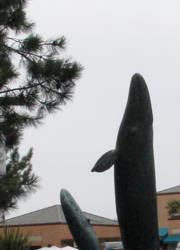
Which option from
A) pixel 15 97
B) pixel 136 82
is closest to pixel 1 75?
pixel 15 97

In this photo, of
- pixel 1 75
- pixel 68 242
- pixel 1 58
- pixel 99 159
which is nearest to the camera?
pixel 99 159

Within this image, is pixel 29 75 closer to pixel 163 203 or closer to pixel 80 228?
pixel 80 228

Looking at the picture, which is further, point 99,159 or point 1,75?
point 1,75

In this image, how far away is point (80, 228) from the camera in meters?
5.04

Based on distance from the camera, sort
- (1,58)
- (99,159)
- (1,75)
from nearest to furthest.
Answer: (99,159), (1,75), (1,58)

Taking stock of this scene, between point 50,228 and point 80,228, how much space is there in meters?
18.3

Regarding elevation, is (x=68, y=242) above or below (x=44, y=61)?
below

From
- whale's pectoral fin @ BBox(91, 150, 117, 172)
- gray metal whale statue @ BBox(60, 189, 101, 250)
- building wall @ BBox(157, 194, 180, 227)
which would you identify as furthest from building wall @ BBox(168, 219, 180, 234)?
whale's pectoral fin @ BBox(91, 150, 117, 172)

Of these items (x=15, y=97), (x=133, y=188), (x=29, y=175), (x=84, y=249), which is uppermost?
(x=15, y=97)

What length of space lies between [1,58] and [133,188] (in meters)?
7.14

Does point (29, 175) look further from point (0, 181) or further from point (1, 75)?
point (1, 75)

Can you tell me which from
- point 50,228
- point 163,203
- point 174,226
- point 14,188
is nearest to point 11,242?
point 14,188

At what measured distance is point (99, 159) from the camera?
15.7 ft

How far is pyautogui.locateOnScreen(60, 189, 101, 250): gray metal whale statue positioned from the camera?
503 centimetres
